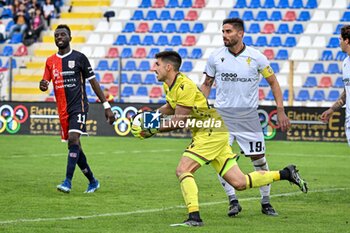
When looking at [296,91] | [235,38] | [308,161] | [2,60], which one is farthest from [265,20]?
[235,38]

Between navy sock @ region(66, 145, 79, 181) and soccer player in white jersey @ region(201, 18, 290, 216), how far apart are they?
2.72 m

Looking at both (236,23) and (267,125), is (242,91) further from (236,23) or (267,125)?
(267,125)

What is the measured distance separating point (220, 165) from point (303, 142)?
17356mm

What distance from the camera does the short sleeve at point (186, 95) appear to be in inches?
401

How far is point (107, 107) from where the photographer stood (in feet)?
46.1

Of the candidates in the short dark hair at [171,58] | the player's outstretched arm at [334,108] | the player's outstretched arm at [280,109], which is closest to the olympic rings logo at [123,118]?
the player's outstretched arm at [334,108]

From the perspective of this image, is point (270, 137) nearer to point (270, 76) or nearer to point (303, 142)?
point (303, 142)

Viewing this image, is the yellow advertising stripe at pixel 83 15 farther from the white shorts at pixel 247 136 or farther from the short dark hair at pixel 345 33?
the white shorts at pixel 247 136

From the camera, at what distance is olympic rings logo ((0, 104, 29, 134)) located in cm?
2925

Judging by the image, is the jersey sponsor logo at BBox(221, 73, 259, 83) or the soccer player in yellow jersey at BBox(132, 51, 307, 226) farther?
the jersey sponsor logo at BBox(221, 73, 259, 83)

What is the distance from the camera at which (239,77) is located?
11.7 m

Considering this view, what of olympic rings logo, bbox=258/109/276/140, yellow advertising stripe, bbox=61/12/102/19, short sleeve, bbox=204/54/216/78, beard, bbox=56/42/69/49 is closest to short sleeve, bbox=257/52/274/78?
short sleeve, bbox=204/54/216/78

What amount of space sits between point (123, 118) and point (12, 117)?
131 inches

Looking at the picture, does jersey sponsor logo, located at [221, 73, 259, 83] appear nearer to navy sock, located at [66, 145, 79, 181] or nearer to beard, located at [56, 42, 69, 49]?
navy sock, located at [66, 145, 79, 181]
